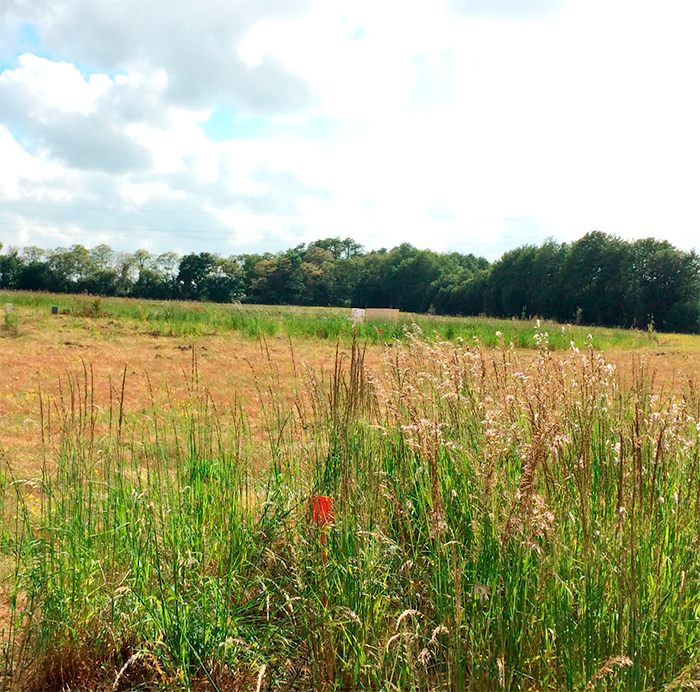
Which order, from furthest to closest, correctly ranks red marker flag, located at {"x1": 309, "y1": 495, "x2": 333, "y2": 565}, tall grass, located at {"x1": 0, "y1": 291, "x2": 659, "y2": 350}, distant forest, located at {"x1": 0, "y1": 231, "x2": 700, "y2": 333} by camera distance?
distant forest, located at {"x1": 0, "y1": 231, "x2": 700, "y2": 333}
tall grass, located at {"x1": 0, "y1": 291, "x2": 659, "y2": 350}
red marker flag, located at {"x1": 309, "y1": 495, "x2": 333, "y2": 565}

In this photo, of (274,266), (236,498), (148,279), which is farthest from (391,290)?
(236,498)

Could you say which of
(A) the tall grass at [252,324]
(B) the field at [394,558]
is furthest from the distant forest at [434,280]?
(B) the field at [394,558]

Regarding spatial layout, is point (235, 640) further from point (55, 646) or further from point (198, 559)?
point (55, 646)

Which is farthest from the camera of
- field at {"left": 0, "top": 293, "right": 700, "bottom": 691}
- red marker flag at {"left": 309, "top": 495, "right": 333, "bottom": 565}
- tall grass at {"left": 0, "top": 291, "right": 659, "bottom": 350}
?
tall grass at {"left": 0, "top": 291, "right": 659, "bottom": 350}

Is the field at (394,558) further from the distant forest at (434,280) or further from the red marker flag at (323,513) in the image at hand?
the distant forest at (434,280)

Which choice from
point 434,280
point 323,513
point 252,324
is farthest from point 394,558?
point 434,280

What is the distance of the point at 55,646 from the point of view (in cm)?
195

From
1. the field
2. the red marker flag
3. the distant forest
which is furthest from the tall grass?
the distant forest

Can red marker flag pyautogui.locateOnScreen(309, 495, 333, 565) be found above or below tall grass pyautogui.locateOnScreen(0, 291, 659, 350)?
below

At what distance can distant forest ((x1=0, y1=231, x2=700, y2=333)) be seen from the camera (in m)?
42.6

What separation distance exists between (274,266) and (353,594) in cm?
5993

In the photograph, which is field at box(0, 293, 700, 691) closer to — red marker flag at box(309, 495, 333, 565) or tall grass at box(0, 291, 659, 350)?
red marker flag at box(309, 495, 333, 565)

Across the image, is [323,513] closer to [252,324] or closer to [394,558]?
[394,558]

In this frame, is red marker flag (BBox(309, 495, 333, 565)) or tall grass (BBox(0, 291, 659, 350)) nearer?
red marker flag (BBox(309, 495, 333, 565))
